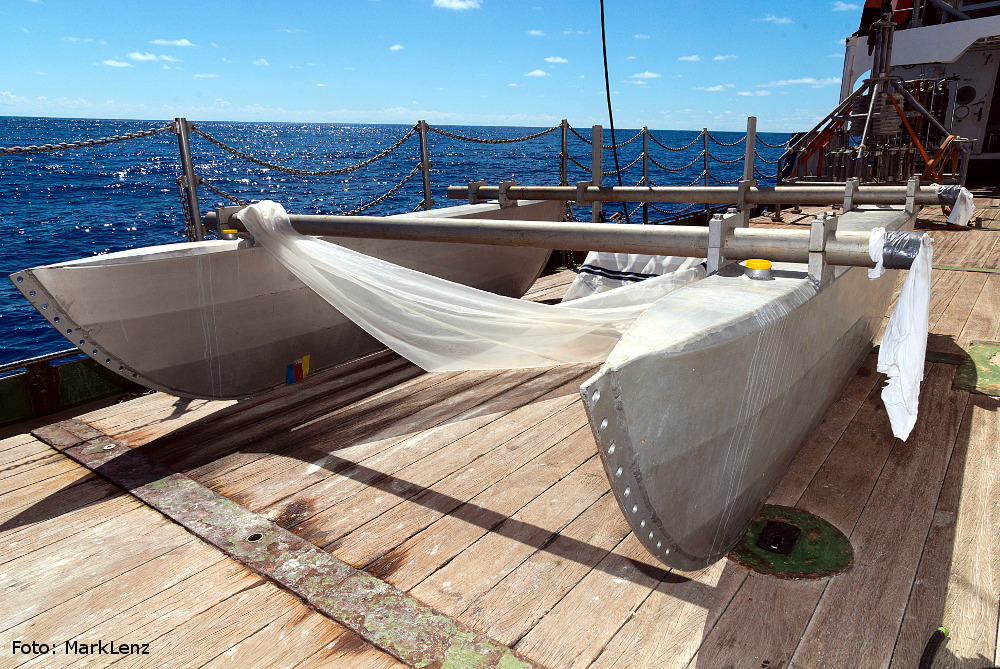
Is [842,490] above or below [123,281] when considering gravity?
below

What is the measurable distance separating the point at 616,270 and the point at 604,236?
1992 mm

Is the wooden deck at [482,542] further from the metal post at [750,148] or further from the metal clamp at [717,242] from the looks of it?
the metal post at [750,148]

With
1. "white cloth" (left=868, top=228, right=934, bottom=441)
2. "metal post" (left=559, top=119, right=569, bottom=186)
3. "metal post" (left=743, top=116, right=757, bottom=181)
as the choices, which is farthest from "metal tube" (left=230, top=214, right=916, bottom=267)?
"metal post" (left=743, top=116, right=757, bottom=181)

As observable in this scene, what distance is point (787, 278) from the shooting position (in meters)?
2.15

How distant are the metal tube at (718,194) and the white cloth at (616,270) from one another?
0.42 m

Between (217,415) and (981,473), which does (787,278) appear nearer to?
(981,473)

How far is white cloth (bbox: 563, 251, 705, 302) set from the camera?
4316 mm

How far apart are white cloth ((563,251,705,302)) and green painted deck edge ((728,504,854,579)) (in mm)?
2284

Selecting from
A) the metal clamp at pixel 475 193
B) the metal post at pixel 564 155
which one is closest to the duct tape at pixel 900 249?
the metal clamp at pixel 475 193

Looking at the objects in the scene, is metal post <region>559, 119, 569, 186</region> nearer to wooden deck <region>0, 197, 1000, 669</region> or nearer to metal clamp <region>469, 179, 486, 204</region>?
metal clamp <region>469, 179, 486, 204</region>

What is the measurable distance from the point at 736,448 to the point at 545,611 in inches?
29.1

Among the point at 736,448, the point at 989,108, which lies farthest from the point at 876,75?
the point at 736,448

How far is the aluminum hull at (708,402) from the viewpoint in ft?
4.77

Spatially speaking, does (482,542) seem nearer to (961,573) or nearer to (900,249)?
(961,573)
